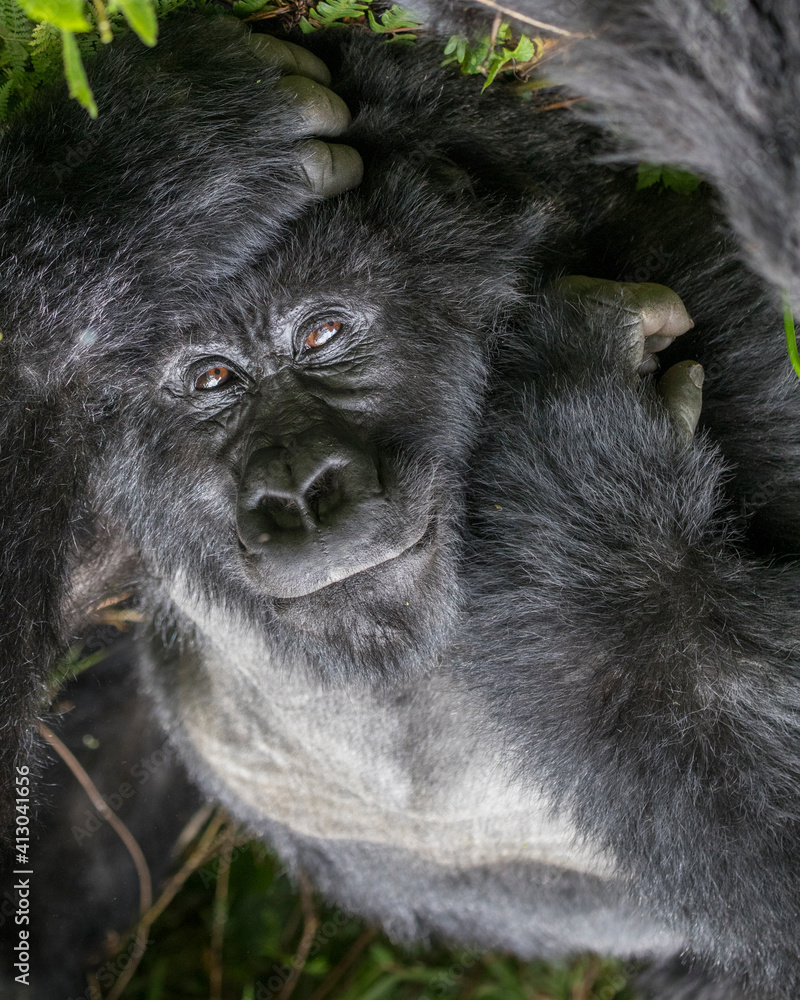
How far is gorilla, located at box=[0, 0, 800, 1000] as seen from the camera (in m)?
1.89

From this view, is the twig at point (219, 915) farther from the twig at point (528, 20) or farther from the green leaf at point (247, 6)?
the twig at point (528, 20)

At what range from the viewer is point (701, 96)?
1.47 m

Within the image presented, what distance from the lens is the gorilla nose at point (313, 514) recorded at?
1830 millimetres

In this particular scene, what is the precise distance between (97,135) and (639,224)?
1.28 meters

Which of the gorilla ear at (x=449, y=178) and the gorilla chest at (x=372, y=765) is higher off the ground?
the gorilla ear at (x=449, y=178)

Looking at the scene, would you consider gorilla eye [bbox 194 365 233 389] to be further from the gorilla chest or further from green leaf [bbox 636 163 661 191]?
green leaf [bbox 636 163 661 191]

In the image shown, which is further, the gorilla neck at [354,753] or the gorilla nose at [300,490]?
the gorilla neck at [354,753]

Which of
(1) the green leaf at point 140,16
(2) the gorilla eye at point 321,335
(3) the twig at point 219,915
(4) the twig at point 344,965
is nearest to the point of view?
(1) the green leaf at point 140,16

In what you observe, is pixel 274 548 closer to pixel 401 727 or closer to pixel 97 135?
pixel 97 135

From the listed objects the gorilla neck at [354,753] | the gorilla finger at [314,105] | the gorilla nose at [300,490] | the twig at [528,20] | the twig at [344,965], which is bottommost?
the twig at [344,965]

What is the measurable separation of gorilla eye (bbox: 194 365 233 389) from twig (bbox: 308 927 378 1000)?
3475mm

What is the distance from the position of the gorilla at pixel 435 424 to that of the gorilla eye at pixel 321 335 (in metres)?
0.02
